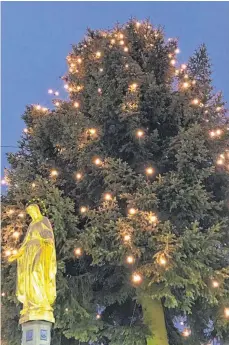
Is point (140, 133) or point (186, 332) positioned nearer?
point (140, 133)

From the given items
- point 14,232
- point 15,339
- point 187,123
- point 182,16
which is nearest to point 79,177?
point 14,232

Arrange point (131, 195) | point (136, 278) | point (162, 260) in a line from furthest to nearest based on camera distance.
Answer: point (131, 195)
point (136, 278)
point (162, 260)

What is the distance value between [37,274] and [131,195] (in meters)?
2.02

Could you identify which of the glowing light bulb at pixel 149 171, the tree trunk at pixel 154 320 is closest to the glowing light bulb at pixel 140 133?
the glowing light bulb at pixel 149 171

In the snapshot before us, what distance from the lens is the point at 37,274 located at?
255 inches

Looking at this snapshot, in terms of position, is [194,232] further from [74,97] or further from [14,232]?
[74,97]

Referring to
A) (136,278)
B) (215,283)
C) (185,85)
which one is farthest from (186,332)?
(185,85)

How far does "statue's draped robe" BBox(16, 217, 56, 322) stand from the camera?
248 inches

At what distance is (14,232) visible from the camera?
816cm

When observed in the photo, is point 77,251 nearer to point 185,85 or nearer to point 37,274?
point 37,274

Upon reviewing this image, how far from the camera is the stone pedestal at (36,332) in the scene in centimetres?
618

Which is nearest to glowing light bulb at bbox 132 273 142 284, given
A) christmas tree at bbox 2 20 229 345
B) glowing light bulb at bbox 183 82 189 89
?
christmas tree at bbox 2 20 229 345

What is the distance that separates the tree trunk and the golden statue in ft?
5.78

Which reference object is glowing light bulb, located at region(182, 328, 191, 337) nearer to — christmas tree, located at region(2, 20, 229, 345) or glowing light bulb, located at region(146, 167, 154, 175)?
christmas tree, located at region(2, 20, 229, 345)
